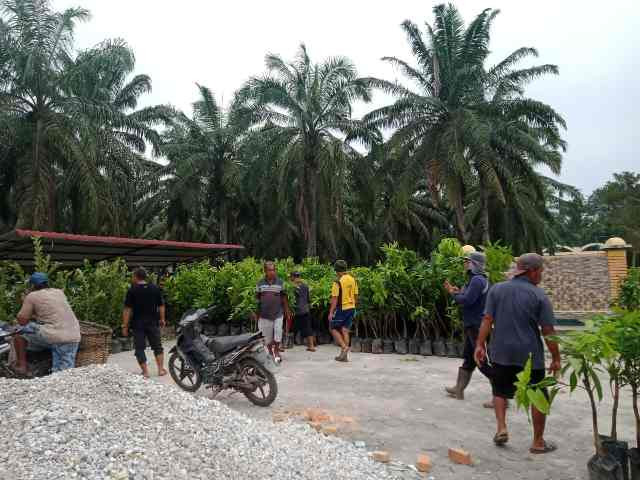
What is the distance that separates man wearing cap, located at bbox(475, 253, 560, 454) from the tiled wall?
55.7ft

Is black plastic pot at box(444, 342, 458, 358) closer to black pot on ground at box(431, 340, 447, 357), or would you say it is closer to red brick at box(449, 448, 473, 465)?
black pot on ground at box(431, 340, 447, 357)

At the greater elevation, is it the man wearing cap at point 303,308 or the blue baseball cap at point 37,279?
the blue baseball cap at point 37,279

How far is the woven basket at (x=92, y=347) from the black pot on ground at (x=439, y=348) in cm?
532

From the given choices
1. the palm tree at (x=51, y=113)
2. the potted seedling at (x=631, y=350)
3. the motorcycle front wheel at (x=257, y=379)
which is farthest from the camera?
the palm tree at (x=51, y=113)

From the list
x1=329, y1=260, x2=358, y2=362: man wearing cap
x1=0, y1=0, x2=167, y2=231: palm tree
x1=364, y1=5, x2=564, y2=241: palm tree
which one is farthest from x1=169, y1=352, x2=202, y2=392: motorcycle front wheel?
x1=364, y1=5, x2=564, y2=241: palm tree

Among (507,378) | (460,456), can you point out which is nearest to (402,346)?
(507,378)

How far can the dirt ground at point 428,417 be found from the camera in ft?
13.3

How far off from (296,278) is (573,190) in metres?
24.6

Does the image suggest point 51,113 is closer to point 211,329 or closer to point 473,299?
point 211,329

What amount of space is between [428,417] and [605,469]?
218cm

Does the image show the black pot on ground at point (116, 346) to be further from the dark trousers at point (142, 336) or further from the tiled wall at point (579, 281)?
the tiled wall at point (579, 281)

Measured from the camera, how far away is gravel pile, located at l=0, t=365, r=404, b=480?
3359mm

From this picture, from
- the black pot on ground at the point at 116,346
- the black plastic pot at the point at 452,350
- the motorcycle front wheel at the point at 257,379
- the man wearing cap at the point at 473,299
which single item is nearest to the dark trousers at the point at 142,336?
the motorcycle front wheel at the point at 257,379

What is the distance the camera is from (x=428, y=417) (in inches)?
208
